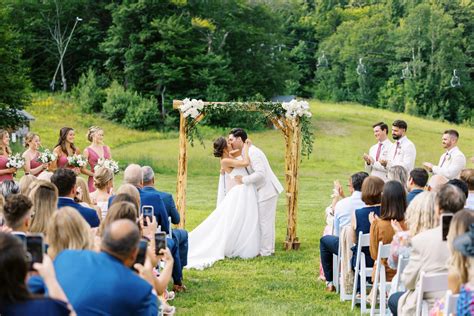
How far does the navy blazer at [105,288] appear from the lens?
4.86 metres

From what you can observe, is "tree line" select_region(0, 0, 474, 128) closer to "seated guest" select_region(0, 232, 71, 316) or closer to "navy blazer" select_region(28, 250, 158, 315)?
"navy blazer" select_region(28, 250, 158, 315)

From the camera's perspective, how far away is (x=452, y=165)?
40.9 feet

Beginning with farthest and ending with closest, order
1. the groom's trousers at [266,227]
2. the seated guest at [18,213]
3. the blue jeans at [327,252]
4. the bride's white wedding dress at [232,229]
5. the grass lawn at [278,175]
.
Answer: the groom's trousers at [266,227] < the bride's white wedding dress at [232,229] < the blue jeans at [327,252] < the grass lawn at [278,175] < the seated guest at [18,213]

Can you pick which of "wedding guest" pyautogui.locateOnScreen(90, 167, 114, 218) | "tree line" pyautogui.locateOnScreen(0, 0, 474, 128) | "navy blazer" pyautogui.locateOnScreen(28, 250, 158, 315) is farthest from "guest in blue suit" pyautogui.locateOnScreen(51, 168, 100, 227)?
"tree line" pyautogui.locateOnScreen(0, 0, 474, 128)

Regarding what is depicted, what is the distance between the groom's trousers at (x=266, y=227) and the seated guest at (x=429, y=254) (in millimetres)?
6852

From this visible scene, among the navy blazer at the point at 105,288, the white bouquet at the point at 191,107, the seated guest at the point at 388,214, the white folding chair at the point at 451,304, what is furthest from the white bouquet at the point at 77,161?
the white folding chair at the point at 451,304

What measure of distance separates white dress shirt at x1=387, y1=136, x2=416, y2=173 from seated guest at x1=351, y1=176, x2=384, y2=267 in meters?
4.17

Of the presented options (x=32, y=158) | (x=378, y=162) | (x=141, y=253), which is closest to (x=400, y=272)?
(x=141, y=253)

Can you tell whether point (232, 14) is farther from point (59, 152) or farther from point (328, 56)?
point (59, 152)

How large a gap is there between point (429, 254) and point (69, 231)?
2.81 m

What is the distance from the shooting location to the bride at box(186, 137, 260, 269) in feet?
43.8

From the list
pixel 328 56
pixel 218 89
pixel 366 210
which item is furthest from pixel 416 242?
pixel 328 56

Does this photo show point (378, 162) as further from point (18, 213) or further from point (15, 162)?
point (18, 213)

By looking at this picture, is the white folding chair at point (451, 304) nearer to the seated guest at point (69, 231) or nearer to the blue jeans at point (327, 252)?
the seated guest at point (69, 231)
